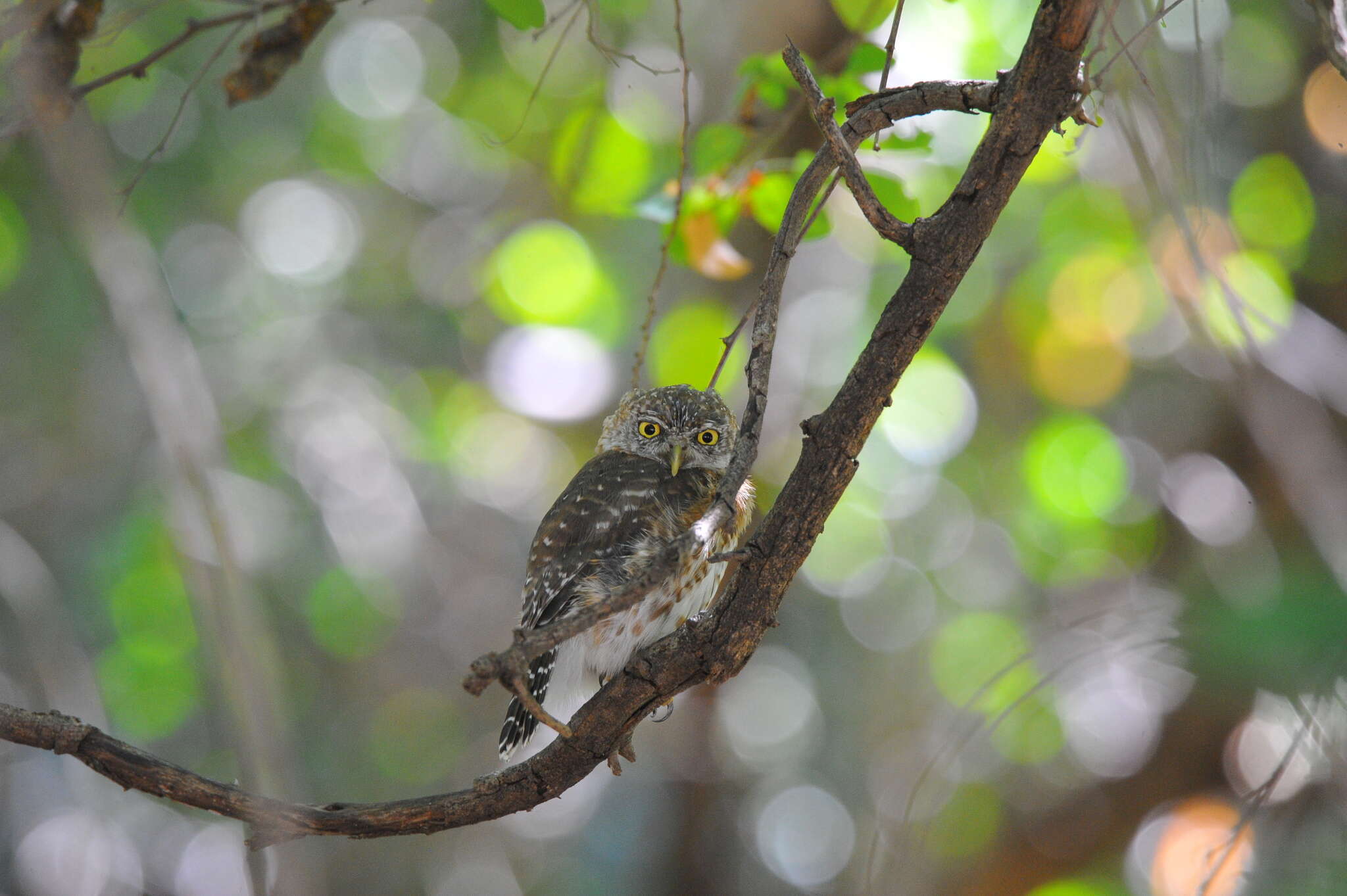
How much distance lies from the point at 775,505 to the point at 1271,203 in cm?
480

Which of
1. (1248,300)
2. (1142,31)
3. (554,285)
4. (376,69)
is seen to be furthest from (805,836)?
(376,69)

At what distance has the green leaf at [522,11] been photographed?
2.66 m

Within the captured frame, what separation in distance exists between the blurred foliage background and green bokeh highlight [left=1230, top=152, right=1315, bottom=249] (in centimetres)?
2

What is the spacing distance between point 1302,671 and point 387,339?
762cm

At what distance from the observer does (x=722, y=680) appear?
7.38 feet

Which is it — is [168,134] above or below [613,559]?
above

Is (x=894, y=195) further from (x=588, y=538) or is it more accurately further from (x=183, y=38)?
(x=183, y=38)

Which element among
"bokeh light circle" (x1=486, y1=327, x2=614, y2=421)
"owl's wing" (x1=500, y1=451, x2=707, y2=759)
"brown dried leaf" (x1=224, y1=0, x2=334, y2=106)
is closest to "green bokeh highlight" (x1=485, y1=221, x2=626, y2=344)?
"bokeh light circle" (x1=486, y1=327, x2=614, y2=421)

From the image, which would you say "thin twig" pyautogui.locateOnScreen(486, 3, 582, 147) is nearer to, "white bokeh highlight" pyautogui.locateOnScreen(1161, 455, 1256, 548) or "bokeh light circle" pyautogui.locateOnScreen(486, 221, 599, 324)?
"white bokeh highlight" pyautogui.locateOnScreen(1161, 455, 1256, 548)

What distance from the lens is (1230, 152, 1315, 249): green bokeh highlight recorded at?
538 cm

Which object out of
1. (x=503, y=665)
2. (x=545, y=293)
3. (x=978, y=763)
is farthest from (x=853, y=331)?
(x=503, y=665)

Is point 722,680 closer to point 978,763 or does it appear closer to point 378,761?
point 978,763

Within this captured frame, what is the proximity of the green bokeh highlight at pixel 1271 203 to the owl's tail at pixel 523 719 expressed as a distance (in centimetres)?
414

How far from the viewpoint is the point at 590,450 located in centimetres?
724
